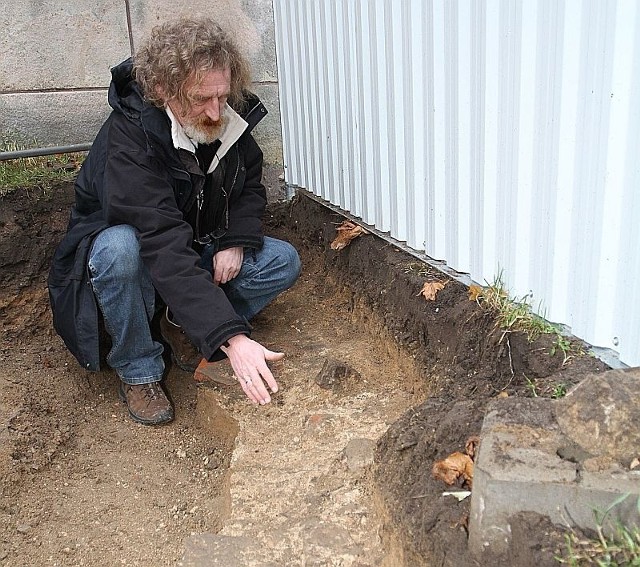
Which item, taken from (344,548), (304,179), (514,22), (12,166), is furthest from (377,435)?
(12,166)

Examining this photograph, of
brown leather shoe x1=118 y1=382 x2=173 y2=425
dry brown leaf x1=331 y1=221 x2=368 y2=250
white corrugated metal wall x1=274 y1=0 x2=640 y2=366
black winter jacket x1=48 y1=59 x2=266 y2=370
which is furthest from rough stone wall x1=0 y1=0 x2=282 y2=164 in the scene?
brown leather shoe x1=118 y1=382 x2=173 y2=425

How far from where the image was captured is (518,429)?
4.93 feet

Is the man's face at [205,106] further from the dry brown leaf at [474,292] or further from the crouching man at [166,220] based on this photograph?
the dry brown leaf at [474,292]

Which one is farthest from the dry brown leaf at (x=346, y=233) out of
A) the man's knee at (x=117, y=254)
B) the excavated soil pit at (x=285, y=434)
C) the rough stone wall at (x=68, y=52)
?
the rough stone wall at (x=68, y=52)

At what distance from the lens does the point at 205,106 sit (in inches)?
103

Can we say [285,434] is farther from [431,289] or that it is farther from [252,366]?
[431,289]

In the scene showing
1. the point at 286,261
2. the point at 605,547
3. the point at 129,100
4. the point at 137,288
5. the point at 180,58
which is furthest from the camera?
the point at 286,261

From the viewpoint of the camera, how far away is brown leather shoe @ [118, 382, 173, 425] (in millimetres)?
2954

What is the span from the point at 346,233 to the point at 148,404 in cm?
135

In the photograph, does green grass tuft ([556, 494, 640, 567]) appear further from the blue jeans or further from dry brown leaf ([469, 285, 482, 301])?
the blue jeans

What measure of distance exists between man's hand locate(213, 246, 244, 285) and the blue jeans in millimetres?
75

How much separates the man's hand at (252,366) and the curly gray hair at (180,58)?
99 centimetres

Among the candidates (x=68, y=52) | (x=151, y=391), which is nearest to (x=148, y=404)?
(x=151, y=391)

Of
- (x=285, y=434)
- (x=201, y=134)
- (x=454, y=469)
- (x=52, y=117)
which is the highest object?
(x=201, y=134)
